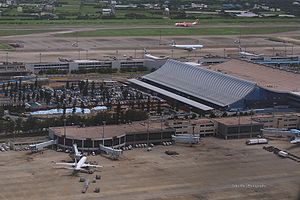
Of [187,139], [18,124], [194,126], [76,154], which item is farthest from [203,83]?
[76,154]

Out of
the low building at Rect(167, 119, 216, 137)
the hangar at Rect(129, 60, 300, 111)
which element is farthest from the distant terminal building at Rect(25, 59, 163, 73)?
the low building at Rect(167, 119, 216, 137)

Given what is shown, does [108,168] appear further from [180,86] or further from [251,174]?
[180,86]

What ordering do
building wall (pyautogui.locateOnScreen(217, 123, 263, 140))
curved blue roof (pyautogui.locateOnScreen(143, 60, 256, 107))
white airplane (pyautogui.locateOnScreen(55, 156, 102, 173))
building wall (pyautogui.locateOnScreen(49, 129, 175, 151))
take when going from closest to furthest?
white airplane (pyautogui.locateOnScreen(55, 156, 102, 173))
building wall (pyautogui.locateOnScreen(49, 129, 175, 151))
building wall (pyautogui.locateOnScreen(217, 123, 263, 140))
curved blue roof (pyautogui.locateOnScreen(143, 60, 256, 107))

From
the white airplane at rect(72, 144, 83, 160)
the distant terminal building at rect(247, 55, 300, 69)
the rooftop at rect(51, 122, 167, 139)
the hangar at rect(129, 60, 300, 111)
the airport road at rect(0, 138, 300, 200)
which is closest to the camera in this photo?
the airport road at rect(0, 138, 300, 200)

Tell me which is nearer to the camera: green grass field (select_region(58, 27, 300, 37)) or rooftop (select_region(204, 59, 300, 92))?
rooftop (select_region(204, 59, 300, 92))

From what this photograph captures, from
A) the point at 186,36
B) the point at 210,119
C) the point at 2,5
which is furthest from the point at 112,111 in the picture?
the point at 2,5

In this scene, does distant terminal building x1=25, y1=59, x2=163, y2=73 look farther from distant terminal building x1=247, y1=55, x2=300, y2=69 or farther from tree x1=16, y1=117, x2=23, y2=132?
tree x1=16, y1=117, x2=23, y2=132

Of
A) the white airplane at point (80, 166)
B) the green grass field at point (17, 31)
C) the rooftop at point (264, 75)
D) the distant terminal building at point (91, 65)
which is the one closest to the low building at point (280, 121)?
the rooftop at point (264, 75)
